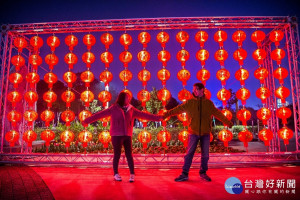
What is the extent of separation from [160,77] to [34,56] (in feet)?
12.6

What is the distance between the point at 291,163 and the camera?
17.4 feet

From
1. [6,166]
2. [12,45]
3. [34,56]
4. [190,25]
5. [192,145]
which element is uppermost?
[190,25]

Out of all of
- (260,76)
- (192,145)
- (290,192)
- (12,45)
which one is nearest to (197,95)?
(192,145)

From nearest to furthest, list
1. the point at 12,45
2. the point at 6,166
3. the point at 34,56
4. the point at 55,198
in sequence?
the point at 55,198, the point at 6,166, the point at 34,56, the point at 12,45

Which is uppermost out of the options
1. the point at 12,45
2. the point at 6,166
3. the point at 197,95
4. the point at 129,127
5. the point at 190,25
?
the point at 190,25

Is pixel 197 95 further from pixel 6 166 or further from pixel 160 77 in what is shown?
pixel 6 166

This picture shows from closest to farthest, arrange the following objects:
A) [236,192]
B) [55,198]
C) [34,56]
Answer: [55,198] < [236,192] < [34,56]

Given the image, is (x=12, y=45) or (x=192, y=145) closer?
(x=192, y=145)

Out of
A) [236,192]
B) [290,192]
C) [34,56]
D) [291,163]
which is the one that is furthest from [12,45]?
[291,163]

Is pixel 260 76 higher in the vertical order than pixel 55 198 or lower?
higher

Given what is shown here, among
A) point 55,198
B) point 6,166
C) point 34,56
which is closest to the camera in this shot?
point 55,198

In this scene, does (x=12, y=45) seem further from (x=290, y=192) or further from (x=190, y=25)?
(x=290, y=192)

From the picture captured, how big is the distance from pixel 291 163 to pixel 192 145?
367cm

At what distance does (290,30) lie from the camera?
18.3 ft
